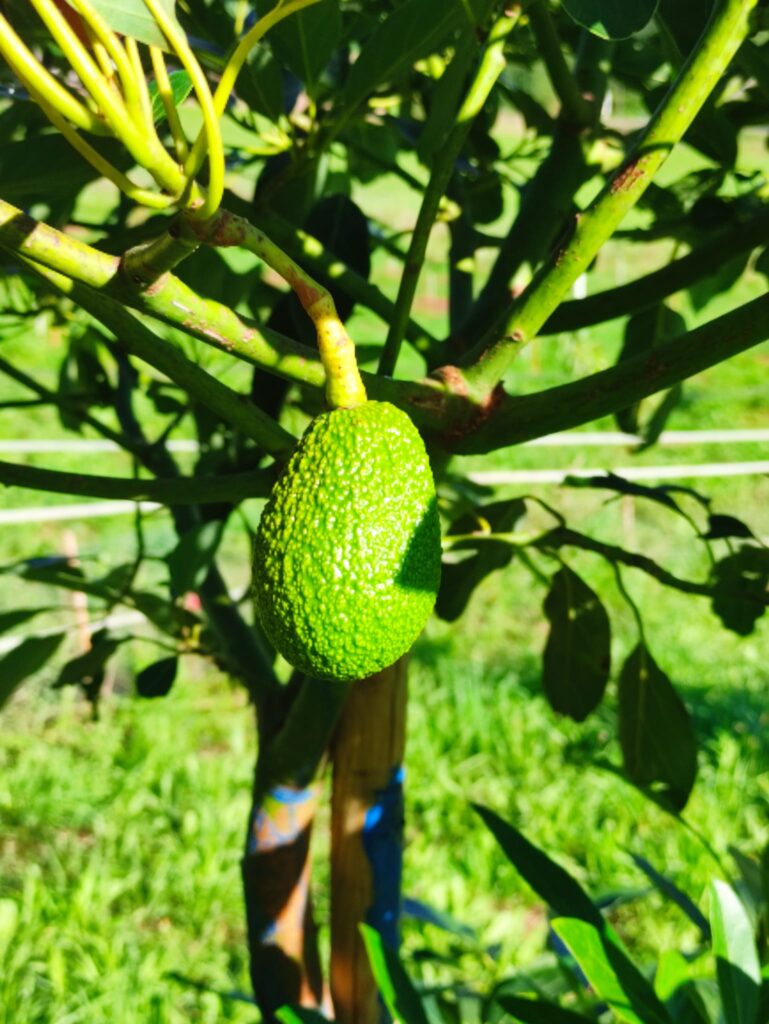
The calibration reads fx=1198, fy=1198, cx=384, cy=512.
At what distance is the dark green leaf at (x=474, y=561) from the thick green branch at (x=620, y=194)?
1.05 feet

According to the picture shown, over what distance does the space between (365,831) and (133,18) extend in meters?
0.61

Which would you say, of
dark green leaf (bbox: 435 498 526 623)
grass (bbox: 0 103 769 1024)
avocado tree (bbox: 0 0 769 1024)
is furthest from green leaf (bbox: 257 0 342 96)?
grass (bbox: 0 103 769 1024)

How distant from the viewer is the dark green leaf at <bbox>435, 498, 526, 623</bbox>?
858 mm

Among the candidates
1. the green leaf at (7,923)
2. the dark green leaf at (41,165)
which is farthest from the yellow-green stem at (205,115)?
the green leaf at (7,923)

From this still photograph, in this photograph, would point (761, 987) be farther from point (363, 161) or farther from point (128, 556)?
point (128, 556)

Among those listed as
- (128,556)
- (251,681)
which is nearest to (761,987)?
(251,681)

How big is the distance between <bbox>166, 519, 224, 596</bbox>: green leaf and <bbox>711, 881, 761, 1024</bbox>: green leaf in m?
0.40

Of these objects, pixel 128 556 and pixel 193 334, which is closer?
pixel 193 334

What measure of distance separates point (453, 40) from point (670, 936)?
148 centimetres

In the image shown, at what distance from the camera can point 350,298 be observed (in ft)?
2.39

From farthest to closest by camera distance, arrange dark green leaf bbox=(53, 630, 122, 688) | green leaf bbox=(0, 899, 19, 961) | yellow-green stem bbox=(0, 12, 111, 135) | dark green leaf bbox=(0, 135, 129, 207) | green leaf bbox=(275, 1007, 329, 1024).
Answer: green leaf bbox=(0, 899, 19, 961) < dark green leaf bbox=(53, 630, 122, 688) < green leaf bbox=(275, 1007, 329, 1024) < dark green leaf bbox=(0, 135, 129, 207) < yellow-green stem bbox=(0, 12, 111, 135)

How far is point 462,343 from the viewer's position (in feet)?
2.41

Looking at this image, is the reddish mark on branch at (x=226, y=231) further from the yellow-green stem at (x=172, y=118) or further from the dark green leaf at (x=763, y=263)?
the dark green leaf at (x=763, y=263)

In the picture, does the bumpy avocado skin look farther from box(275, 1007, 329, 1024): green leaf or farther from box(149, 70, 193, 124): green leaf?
box(275, 1007, 329, 1024): green leaf
